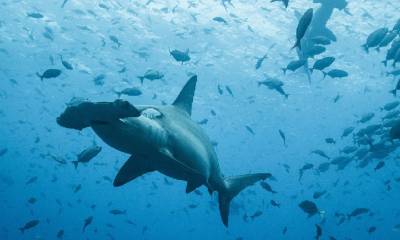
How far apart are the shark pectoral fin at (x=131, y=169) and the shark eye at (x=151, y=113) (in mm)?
805

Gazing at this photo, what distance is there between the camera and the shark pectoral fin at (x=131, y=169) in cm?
499

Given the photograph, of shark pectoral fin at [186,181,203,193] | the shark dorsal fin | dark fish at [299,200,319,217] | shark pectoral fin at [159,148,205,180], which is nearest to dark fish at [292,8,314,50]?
the shark dorsal fin

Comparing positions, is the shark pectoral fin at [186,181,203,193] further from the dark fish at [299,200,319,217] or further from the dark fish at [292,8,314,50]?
the dark fish at [299,200,319,217]

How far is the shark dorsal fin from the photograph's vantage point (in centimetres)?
607

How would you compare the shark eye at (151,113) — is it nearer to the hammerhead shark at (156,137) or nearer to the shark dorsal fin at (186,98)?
the hammerhead shark at (156,137)

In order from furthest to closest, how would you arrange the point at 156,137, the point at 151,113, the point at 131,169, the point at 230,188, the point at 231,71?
the point at 231,71 → the point at 230,188 → the point at 131,169 → the point at 151,113 → the point at 156,137

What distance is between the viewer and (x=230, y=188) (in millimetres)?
6617

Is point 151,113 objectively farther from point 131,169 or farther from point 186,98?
point 186,98

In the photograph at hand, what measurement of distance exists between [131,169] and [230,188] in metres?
2.25

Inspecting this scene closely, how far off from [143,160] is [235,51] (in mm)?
19781

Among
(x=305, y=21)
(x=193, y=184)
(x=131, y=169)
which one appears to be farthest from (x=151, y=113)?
(x=305, y=21)

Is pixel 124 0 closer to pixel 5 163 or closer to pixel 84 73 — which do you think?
pixel 84 73

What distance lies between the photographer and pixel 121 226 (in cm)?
16488

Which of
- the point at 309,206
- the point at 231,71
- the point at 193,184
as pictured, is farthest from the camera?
the point at 231,71
